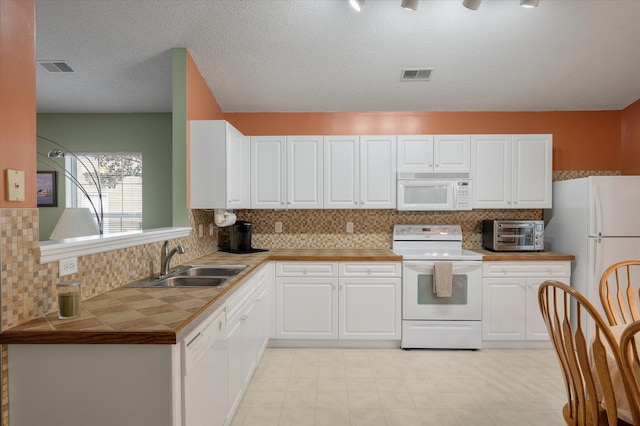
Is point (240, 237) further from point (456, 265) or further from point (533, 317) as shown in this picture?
point (533, 317)

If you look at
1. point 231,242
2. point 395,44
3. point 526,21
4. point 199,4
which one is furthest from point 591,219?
point 199,4

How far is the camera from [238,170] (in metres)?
3.44

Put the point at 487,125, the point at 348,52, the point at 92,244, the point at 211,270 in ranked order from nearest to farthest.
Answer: the point at 92,244, the point at 211,270, the point at 348,52, the point at 487,125

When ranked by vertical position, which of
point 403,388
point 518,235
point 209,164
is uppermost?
point 209,164

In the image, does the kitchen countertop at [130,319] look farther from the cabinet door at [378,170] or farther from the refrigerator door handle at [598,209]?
the refrigerator door handle at [598,209]

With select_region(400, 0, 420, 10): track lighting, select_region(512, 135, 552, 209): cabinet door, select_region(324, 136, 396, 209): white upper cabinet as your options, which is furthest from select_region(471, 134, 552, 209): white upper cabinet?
select_region(400, 0, 420, 10): track lighting

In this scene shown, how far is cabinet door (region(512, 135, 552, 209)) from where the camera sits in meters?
3.67

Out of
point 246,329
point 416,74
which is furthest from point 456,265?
point 246,329

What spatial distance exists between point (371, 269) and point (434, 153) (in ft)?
4.54

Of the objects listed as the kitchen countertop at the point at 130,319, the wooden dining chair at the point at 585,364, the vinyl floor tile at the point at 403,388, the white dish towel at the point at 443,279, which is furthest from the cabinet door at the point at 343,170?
the wooden dining chair at the point at 585,364

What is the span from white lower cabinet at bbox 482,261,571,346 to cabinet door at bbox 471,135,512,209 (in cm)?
69

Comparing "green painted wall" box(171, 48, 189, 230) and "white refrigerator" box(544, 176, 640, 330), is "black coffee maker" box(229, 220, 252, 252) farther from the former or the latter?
"white refrigerator" box(544, 176, 640, 330)

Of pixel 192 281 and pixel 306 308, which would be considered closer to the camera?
pixel 192 281

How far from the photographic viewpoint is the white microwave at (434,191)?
3.68 metres
